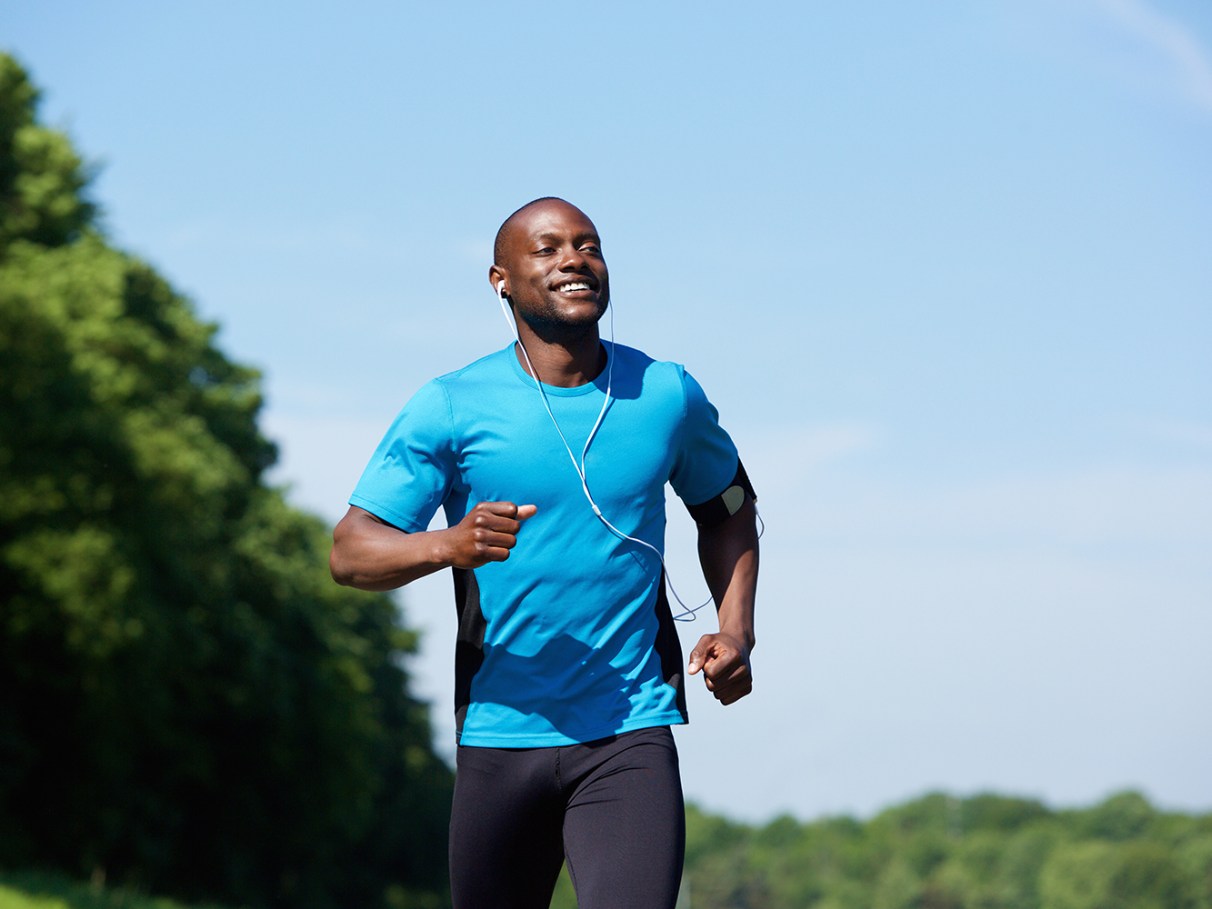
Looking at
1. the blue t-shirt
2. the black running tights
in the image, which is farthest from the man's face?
the black running tights

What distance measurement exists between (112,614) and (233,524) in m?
11.1

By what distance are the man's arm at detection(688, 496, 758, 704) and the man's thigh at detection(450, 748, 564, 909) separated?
481 mm

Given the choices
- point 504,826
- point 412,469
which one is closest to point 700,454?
point 412,469

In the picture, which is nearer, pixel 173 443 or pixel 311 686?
pixel 173 443

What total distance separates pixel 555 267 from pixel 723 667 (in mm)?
1148

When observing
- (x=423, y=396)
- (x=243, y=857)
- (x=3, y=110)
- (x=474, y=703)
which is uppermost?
(x=3, y=110)

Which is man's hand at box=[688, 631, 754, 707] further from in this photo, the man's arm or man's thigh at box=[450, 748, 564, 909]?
man's thigh at box=[450, 748, 564, 909]

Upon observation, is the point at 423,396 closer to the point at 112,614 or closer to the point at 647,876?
the point at 647,876

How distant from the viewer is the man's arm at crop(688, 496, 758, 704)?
498 centimetres

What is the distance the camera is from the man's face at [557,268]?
5.16 meters

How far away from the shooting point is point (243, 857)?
47.7 m

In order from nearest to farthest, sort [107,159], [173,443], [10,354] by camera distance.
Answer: [10,354] < [173,443] < [107,159]

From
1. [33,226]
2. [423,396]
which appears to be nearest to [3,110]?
[33,226]

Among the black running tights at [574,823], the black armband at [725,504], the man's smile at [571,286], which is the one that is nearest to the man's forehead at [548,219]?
the man's smile at [571,286]
